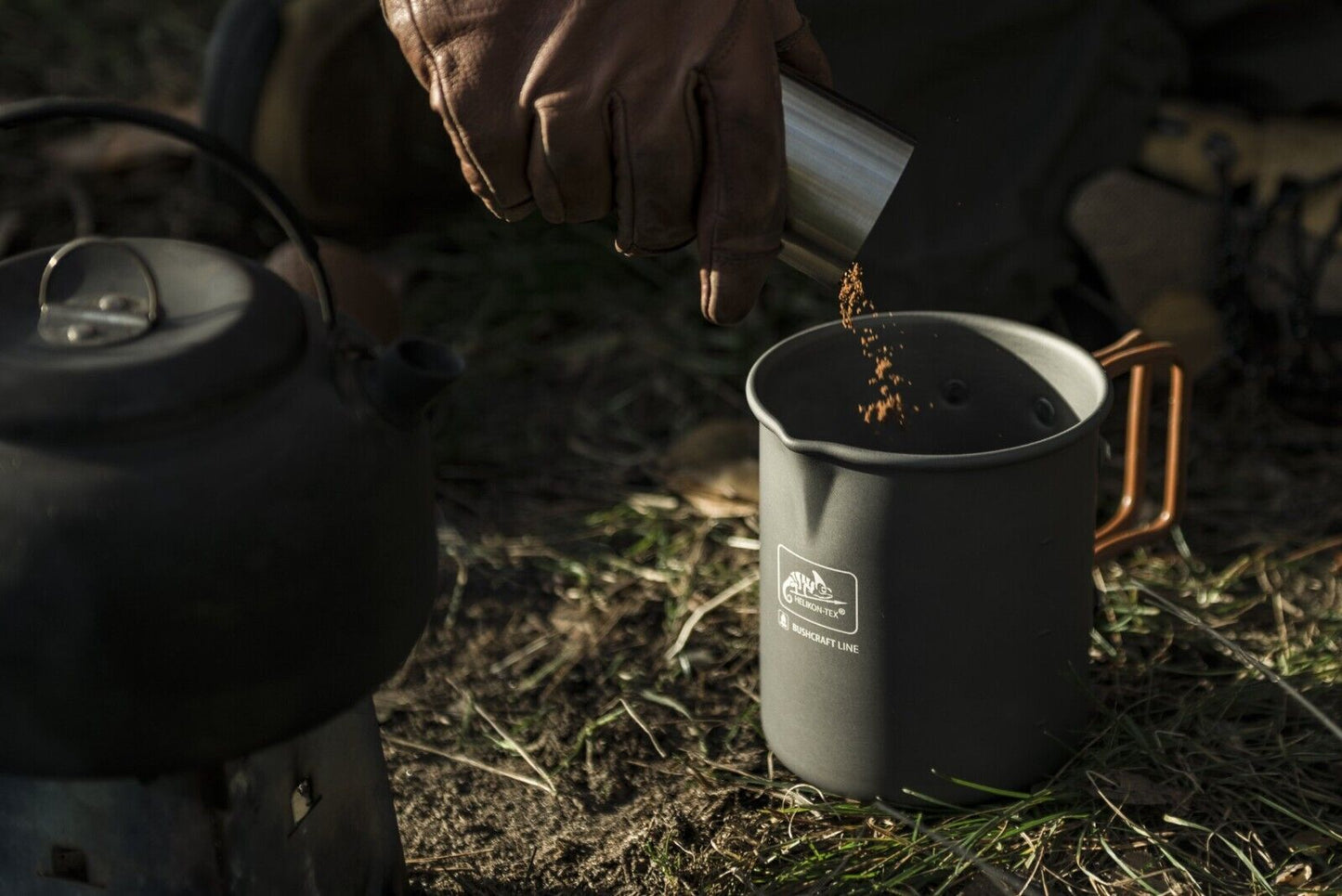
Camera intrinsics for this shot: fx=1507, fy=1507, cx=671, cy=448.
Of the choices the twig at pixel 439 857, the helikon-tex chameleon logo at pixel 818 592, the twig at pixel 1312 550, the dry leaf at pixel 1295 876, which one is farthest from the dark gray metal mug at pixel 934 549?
the twig at pixel 1312 550

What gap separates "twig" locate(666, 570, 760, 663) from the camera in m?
2.00

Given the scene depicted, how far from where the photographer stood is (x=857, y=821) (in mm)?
1655

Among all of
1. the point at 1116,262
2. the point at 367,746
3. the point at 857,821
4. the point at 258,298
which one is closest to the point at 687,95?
the point at 258,298

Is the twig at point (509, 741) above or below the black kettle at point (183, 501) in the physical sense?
below

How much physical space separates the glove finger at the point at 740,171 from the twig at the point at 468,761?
0.63 meters

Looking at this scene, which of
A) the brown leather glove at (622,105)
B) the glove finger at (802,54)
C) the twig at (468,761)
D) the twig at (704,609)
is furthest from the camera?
the twig at (704,609)

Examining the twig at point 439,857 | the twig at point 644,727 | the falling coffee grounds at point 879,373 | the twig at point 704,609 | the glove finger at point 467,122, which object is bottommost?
the twig at point 704,609

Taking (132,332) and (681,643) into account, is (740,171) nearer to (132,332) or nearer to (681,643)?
(132,332)

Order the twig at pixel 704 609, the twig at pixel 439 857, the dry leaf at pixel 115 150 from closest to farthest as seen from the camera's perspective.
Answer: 1. the twig at pixel 439 857
2. the twig at pixel 704 609
3. the dry leaf at pixel 115 150

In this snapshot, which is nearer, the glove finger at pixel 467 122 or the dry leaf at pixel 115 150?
the glove finger at pixel 467 122

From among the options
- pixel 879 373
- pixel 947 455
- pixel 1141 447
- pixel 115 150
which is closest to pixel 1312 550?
pixel 1141 447

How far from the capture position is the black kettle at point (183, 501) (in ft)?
3.76

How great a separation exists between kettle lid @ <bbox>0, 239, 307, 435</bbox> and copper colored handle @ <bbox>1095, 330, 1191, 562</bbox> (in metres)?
0.95

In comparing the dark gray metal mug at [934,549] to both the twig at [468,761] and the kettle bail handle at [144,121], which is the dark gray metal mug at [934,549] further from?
the kettle bail handle at [144,121]
